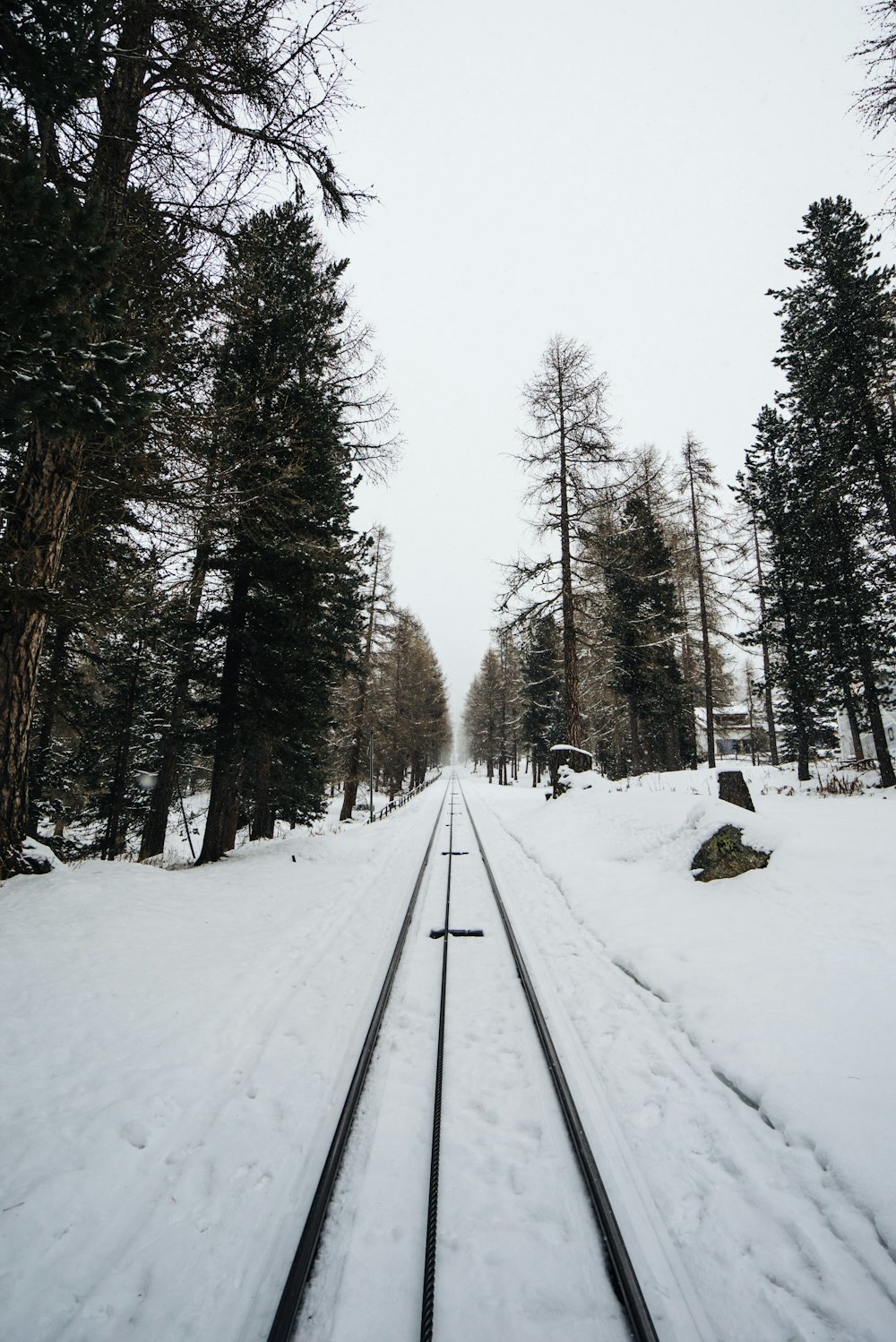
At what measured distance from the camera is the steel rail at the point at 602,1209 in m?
2.00

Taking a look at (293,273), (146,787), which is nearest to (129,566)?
(293,273)

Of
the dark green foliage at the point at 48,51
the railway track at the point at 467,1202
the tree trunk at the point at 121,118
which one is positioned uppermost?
the tree trunk at the point at 121,118

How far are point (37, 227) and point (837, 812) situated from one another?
13333 millimetres

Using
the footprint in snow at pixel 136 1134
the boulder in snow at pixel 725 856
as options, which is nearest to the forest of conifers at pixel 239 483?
the footprint in snow at pixel 136 1134

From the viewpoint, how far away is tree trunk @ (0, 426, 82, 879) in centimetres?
512

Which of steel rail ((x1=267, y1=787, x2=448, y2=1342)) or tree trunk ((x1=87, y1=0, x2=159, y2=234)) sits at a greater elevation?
tree trunk ((x1=87, y1=0, x2=159, y2=234))

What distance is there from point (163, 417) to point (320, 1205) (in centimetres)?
715

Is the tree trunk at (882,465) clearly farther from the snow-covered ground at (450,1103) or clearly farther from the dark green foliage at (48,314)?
the dark green foliage at (48,314)

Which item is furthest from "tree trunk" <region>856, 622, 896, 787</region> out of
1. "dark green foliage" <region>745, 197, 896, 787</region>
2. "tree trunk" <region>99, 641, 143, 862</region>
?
"tree trunk" <region>99, 641, 143, 862</region>

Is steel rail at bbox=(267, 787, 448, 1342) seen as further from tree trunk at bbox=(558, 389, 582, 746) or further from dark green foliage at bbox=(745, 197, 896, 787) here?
dark green foliage at bbox=(745, 197, 896, 787)

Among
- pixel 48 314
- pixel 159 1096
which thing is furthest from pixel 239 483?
pixel 159 1096

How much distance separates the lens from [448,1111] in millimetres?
3232

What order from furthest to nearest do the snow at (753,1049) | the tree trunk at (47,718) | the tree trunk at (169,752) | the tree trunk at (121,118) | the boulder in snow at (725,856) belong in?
the tree trunk at (169,752), the tree trunk at (47,718), the boulder in snow at (725,856), the tree trunk at (121,118), the snow at (753,1049)

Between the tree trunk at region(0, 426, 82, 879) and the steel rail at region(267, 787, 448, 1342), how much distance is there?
4.66 m
